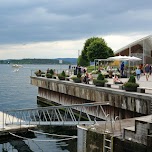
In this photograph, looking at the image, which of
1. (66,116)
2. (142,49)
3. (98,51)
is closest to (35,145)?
(66,116)

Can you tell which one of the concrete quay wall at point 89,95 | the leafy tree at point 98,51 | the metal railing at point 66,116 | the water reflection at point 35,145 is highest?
the leafy tree at point 98,51

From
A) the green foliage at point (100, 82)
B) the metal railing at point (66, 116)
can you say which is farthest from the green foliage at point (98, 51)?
the green foliage at point (100, 82)

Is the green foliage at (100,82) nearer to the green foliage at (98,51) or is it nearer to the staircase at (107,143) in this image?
the staircase at (107,143)

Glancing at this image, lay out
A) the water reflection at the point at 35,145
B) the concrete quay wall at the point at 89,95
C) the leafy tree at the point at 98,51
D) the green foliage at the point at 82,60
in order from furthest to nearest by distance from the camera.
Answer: the green foliage at the point at 82,60 < the leafy tree at the point at 98,51 < the concrete quay wall at the point at 89,95 < the water reflection at the point at 35,145

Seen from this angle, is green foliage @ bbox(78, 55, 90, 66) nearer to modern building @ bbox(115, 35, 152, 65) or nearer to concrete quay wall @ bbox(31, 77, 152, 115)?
modern building @ bbox(115, 35, 152, 65)

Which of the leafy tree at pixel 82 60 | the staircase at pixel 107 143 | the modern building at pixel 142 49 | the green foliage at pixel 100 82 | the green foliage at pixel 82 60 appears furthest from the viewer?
the green foliage at pixel 82 60

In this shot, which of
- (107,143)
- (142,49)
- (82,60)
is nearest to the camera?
(107,143)

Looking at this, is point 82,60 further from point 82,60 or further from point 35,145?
point 35,145

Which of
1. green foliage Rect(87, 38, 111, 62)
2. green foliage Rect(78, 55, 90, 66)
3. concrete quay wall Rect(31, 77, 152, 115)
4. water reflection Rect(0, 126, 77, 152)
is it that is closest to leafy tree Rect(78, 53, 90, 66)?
green foliage Rect(78, 55, 90, 66)

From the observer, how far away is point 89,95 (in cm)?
2984

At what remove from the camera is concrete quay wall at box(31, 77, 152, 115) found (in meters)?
22.3

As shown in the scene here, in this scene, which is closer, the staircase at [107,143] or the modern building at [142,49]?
the staircase at [107,143]

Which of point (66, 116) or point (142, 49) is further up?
point (142, 49)

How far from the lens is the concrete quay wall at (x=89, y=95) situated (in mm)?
22330
